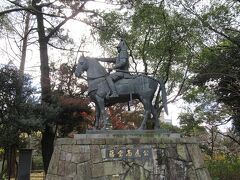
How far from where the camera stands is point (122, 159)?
8.31 m

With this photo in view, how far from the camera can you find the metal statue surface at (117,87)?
29.8 ft

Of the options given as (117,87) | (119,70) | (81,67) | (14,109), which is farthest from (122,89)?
(14,109)

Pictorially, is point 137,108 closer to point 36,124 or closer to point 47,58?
point 47,58

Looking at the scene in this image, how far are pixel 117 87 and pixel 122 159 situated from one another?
6.24 ft

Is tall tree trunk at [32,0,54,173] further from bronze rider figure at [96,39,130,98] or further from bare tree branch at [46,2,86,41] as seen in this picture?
bronze rider figure at [96,39,130,98]

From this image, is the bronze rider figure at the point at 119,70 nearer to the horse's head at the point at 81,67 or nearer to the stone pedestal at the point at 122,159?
the horse's head at the point at 81,67

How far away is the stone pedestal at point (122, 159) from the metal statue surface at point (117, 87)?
63 centimetres

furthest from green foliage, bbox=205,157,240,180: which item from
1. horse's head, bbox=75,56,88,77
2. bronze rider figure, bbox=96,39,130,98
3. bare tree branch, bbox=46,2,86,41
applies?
bare tree branch, bbox=46,2,86,41

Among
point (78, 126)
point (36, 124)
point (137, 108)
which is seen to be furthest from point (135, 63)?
point (36, 124)

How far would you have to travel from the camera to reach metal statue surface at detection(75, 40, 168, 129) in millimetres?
9086

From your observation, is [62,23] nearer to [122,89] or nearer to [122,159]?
[122,89]

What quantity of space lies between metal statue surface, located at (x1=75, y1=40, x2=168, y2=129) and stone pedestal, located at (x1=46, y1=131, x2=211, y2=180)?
63cm

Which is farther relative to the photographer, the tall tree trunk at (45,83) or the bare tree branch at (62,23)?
the bare tree branch at (62,23)

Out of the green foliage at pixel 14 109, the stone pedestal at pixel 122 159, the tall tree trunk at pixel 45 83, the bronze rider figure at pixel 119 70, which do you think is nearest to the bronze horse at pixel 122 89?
the bronze rider figure at pixel 119 70
